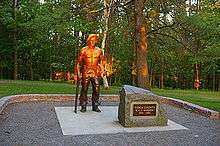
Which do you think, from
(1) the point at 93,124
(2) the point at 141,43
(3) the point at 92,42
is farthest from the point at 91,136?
(2) the point at 141,43

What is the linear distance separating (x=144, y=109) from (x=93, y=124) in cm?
119

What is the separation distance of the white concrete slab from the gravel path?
22 centimetres

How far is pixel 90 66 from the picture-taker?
402 inches

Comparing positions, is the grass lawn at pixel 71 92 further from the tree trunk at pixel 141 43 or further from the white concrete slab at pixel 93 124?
the white concrete slab at pixel 93 124

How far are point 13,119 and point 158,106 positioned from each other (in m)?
3.42

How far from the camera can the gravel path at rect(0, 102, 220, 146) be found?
7109 mm

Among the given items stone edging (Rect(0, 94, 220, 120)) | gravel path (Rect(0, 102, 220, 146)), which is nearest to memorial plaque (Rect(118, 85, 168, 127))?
gravel path (Rect(0, 102, 220, 146))

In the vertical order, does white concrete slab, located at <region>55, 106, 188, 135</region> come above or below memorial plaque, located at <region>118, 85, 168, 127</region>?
below

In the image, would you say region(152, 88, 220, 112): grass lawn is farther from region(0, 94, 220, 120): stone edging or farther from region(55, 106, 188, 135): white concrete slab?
region(55, 106, 188, 135): white concrete slab

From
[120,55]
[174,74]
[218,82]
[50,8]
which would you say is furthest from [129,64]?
[50,8]

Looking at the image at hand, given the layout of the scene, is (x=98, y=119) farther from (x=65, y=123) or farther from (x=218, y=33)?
(x=218, y=33)

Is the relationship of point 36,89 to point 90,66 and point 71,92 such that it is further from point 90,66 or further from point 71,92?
point 90,66

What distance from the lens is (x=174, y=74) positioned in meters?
36.0

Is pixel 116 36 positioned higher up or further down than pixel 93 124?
higher up
